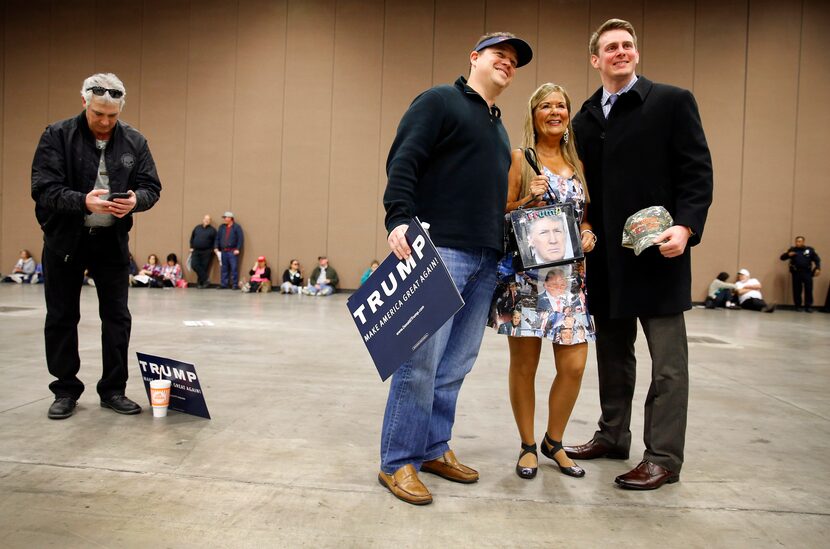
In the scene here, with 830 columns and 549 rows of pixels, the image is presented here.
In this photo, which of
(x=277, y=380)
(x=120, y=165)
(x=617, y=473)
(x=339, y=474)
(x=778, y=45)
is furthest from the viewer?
(x=778, y=45)

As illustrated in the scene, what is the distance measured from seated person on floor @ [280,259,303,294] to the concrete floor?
313 inches

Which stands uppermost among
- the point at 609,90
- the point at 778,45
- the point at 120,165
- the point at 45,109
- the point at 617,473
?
the point at 778,45

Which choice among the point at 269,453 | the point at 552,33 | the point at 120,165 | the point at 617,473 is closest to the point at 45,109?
the point at 552,33

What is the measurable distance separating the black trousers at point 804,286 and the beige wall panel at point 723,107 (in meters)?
1.06

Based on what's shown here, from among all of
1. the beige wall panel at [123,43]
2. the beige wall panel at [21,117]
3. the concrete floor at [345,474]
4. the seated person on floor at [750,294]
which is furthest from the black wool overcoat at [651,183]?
the beige wall panel at [21,117]

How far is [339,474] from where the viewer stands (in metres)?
2.16

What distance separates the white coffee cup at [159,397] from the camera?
2.80 m

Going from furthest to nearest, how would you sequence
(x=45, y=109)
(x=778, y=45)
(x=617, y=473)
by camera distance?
(x=45, y=109), (x=778, y=45), (x=617, y=473)

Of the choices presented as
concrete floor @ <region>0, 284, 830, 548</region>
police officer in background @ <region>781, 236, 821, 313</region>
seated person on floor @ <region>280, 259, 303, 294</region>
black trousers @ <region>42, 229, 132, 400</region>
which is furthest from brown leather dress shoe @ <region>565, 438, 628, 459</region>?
police officer in background @ <region>781, 236, 821, 313</region>

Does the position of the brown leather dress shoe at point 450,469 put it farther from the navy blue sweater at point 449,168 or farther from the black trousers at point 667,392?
the navy blue sweater at point 449,168

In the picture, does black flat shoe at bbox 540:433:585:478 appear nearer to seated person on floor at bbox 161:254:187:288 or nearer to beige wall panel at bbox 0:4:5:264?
seated person on floor at bbox 161:254:187:288

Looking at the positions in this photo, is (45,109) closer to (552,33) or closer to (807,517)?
(552,33)

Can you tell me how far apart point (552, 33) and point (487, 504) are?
12241mm

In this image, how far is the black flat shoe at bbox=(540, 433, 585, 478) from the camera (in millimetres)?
2238
